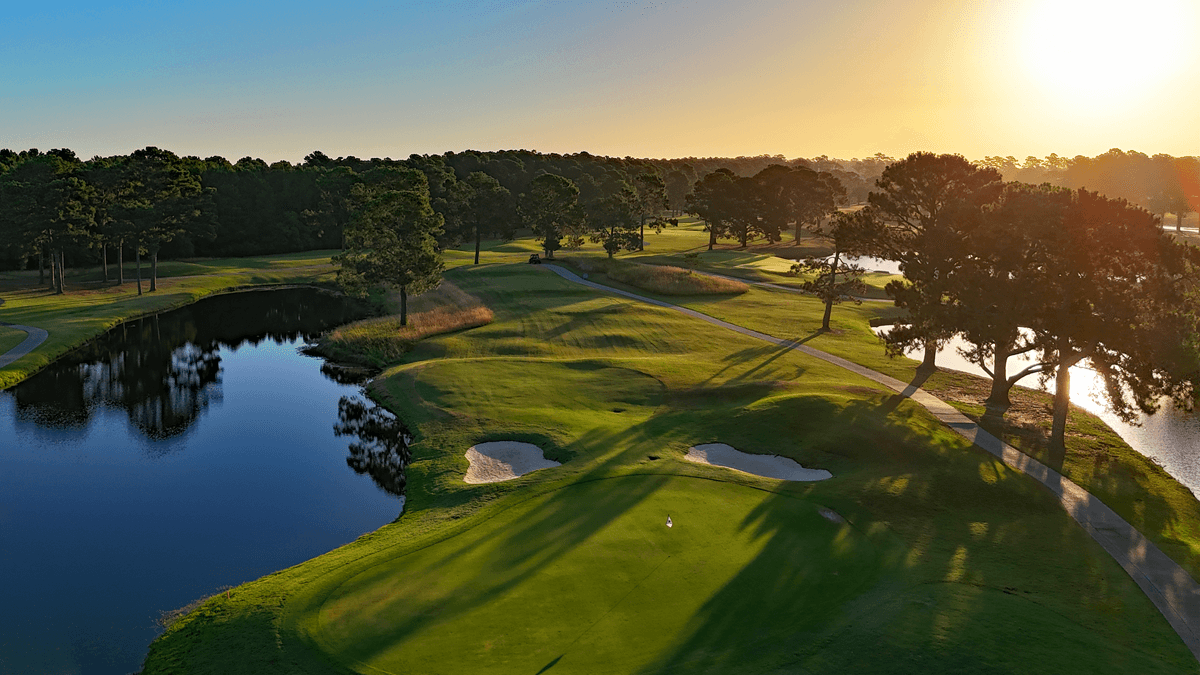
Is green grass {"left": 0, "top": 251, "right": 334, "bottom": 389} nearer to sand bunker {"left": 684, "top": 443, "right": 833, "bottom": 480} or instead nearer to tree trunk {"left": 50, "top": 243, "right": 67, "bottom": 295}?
tree trunk {"left": 50, "top": 243, "right": 67, "bottom": 295}

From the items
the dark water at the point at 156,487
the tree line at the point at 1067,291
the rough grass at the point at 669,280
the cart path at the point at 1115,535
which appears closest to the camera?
the cart path at the point at 1115,535

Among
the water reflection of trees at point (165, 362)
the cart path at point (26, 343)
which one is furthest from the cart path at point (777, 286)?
the cart path at point (26, 343)

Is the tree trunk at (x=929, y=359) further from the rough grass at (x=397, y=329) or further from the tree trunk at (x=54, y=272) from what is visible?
the tree trunk at (x=54, y=272)

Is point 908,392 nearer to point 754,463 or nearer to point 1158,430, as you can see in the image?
point 1158,430

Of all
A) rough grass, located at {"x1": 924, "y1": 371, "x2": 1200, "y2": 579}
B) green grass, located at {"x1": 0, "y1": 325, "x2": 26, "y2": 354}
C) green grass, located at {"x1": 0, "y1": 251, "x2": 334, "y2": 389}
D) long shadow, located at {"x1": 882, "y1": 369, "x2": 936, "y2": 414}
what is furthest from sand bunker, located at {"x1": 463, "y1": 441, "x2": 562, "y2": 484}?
green grass, located at {"x1": 0, "y1": 325, "x2": 26, "y2": 354}

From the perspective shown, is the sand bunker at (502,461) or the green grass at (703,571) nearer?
the green grass at (703,571)

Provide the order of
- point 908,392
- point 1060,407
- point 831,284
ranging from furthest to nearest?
point 831,284 < point 908,392 < point 1060,407

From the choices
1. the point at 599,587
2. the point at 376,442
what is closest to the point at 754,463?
the point at 599,587
